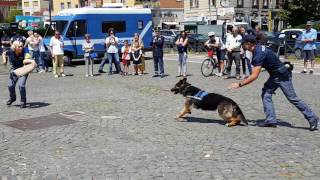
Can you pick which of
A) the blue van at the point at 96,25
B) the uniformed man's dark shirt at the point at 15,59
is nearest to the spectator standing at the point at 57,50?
the blue van at the point at 96,25

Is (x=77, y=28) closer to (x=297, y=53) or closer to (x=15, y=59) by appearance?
(x=297, y=53)

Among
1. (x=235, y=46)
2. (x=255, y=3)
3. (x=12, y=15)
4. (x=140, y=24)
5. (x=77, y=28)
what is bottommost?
(x=235, y=46)

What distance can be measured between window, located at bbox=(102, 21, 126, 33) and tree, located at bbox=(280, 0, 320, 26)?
3014cm

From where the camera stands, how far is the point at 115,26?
2569 cm

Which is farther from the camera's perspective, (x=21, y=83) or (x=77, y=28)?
(x=77, y=28)

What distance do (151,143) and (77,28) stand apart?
17430 mm

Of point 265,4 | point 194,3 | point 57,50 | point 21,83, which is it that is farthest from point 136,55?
point 194,3

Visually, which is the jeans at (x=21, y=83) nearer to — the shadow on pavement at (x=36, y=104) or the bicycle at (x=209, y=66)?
the shadow on pavement at (x=36, y=104)

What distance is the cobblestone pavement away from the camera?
622 centimetres

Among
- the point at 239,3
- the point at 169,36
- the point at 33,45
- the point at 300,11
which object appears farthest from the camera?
the point at 239,3

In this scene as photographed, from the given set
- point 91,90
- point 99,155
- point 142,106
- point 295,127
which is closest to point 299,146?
point 295,127

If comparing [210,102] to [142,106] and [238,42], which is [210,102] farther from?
[238,42]

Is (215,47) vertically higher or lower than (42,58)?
higher

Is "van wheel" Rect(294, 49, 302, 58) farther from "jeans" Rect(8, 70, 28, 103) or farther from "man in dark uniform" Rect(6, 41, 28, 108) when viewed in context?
"jeans" Rect(8, 70, 28, 103)
